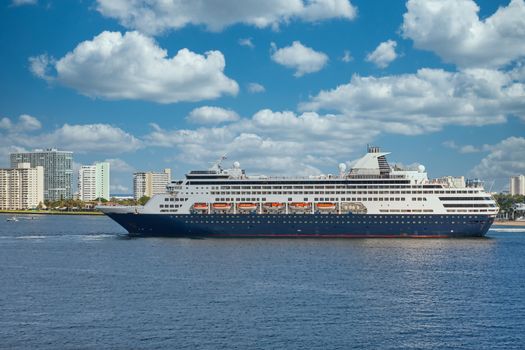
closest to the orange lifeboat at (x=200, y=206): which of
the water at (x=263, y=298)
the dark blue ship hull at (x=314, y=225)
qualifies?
the dark blue ship hull at (x=314, y=225)

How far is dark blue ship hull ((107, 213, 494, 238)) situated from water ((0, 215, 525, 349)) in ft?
37.7

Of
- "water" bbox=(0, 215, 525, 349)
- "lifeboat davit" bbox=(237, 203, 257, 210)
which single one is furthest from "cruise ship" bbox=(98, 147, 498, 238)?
"water" bbox=(0, 215, 525, 349)

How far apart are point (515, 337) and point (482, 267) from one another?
23805 millimetres

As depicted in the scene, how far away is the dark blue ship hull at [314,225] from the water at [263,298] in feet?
37.7

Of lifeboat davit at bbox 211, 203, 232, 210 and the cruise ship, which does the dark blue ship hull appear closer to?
the cruise ship

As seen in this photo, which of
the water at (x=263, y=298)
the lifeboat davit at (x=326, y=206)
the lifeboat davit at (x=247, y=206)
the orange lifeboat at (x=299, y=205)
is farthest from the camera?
the lifeboat davit at (x=247, y=206)

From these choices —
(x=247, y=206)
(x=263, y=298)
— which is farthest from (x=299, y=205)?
(x=263, y=298)

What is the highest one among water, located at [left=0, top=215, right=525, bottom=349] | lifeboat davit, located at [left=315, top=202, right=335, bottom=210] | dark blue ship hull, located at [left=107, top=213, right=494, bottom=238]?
lifeboat davit, located at [left=315, top=202, right=335, bottom=210]

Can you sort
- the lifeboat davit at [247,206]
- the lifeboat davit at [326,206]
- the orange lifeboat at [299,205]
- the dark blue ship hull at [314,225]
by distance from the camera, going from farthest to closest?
the lifeboat davit at [247,206]
the orange lifeboat at [299,205]
the lifeboat davit at [326,206]
the dark blue ship hull at [314,225]

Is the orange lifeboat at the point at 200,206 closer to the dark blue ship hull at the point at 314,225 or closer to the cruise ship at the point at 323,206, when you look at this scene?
the cruise ship at the point at 323,206

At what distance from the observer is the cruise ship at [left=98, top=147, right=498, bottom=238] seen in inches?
3177

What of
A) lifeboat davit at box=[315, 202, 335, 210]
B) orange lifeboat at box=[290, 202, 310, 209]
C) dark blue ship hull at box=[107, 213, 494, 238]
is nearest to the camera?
dark blue ship hull at box=[107, 213, 494, 238]

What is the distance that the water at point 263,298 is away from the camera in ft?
107

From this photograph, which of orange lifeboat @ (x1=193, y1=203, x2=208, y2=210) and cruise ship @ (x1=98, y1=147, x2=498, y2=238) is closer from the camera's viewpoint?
cruise ship @ (x1=98, y1=147, x2=498, y2=238)
